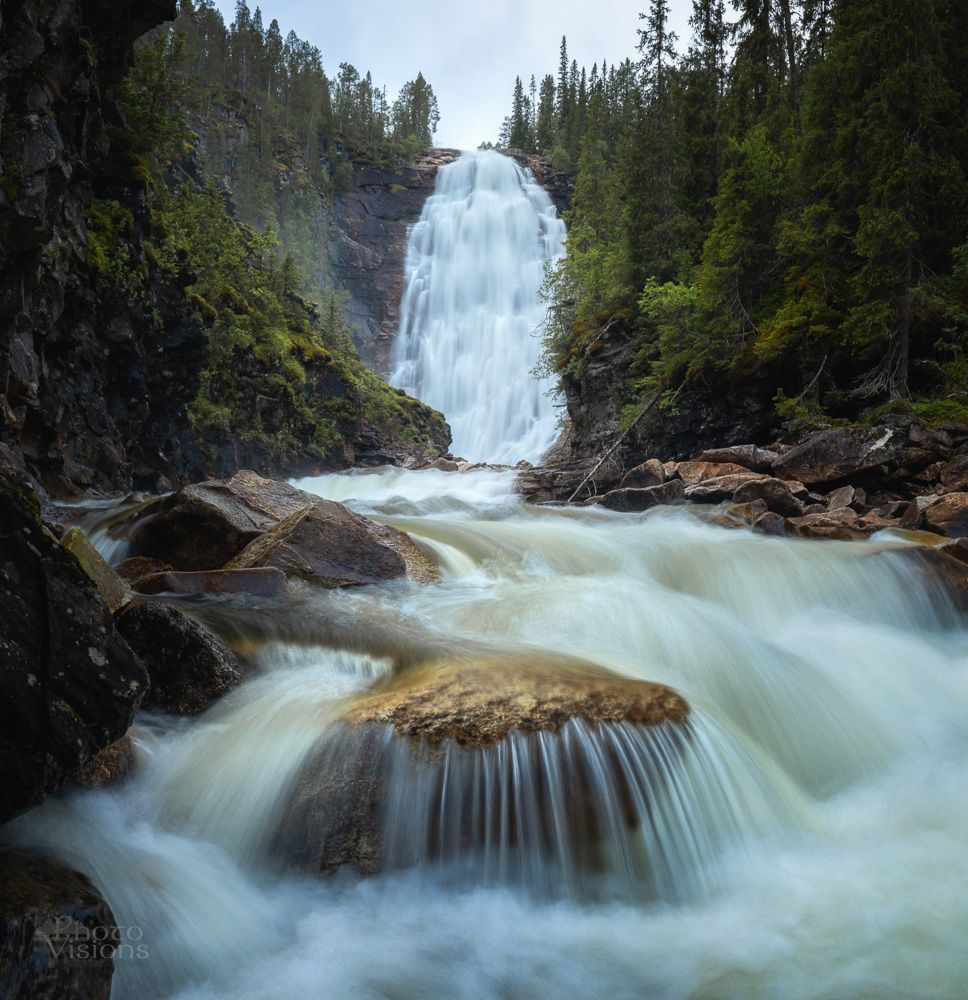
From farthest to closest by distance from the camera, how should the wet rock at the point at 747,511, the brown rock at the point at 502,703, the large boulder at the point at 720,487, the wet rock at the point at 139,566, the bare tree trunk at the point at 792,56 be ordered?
the bare tree trunk at the point at 792,56 < the large boulder at the point at 720,487 < the wet rock at the point at 747,511 < the wet rock at the point at 139,566 < the brown rock at the point at 502,703

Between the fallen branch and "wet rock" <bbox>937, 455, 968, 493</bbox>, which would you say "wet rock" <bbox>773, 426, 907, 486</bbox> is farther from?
the fallen branch

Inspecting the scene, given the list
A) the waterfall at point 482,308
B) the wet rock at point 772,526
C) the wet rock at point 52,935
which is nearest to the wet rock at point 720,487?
the wet rock at point 772,526

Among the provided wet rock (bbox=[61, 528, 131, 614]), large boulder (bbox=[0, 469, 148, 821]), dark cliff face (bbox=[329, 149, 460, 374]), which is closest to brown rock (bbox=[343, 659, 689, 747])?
large boulder (bbox=[0, 469, 148, 821])

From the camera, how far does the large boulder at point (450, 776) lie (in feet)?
11.1

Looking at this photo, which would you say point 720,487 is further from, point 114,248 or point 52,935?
point 114,248

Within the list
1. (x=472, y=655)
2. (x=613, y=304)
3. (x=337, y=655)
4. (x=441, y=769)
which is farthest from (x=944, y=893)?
(x=613, y=304)

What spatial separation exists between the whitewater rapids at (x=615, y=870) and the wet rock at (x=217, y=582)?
28cm

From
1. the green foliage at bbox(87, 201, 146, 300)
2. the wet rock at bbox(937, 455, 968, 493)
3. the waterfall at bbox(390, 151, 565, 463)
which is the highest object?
the waterfall at bbox(390, 151, 565, 463)

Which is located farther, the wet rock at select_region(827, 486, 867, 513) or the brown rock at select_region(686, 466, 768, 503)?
the brown rock at select_region(686, 466, 768, 503)

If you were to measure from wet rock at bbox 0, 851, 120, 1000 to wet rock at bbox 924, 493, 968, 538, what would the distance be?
10373 mm

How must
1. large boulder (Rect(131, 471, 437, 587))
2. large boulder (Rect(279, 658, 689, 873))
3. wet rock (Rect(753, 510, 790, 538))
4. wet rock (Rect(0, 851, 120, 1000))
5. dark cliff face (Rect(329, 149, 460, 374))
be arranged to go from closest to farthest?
wet rock (Rect(0, 851, 120, 1000))
large boulder (Rect(279, 658, 689, 873))
large boulder (Rect(131, 471, 437, 587))
wet rock (Rect(753, 510, 790, 538))
dark cliff face (Rect(329, 149, 460, 374))

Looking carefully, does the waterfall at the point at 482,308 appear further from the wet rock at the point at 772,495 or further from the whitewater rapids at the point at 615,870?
the whitewater rapids at the point at 615,870

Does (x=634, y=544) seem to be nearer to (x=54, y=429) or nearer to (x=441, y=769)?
(x=441, y=769)

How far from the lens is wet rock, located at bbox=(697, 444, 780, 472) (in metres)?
13.0
